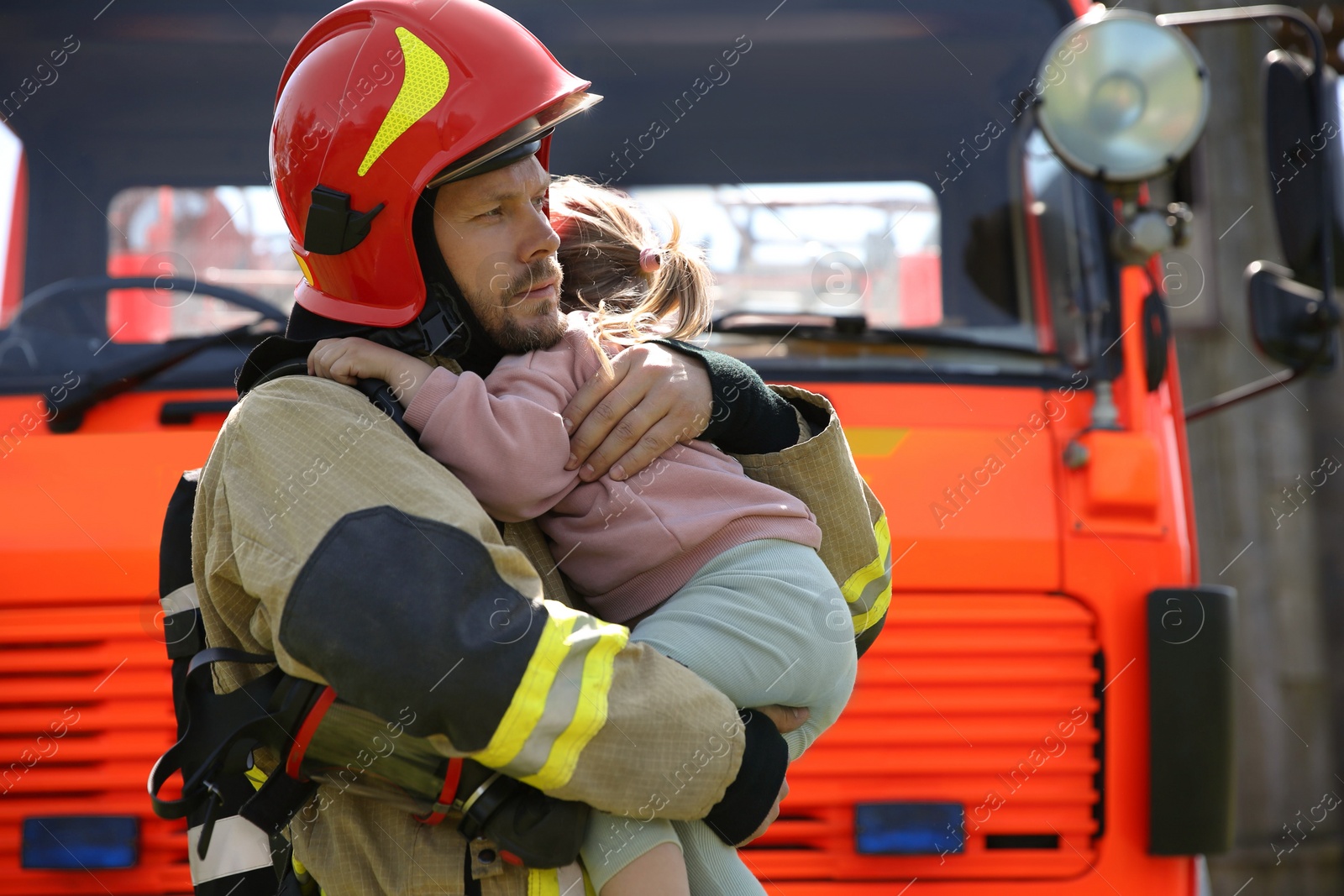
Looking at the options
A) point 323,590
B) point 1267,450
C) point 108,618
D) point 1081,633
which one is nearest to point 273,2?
point 108,618

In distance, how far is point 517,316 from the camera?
1.74m

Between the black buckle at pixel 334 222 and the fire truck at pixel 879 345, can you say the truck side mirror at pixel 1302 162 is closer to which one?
the fire truck at pixel 879 345

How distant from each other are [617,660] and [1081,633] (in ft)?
5.03

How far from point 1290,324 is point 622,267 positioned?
5.73 ft

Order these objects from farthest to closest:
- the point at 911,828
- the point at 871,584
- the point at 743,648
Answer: the point at 911,828 < the point at 871,584 < the point at 743,648

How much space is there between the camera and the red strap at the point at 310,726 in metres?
→ 1.43

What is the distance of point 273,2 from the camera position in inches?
117

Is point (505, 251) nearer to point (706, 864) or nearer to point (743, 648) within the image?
point (743, 648)

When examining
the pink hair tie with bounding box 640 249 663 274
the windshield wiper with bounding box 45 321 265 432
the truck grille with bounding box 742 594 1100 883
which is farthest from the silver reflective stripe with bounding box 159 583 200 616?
the truck grille with bounding box 742 594 1100 883

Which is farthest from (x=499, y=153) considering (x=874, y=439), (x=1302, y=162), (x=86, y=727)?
→ (x=1302, y=162)

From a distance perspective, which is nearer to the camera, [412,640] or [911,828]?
[412,640]

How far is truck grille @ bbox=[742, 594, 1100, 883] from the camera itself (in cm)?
254

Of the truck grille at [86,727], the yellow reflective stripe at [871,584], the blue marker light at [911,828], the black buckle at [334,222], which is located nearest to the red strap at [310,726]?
the black buckle at [334,222]

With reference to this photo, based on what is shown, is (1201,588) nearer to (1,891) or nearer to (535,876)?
(535,876)
